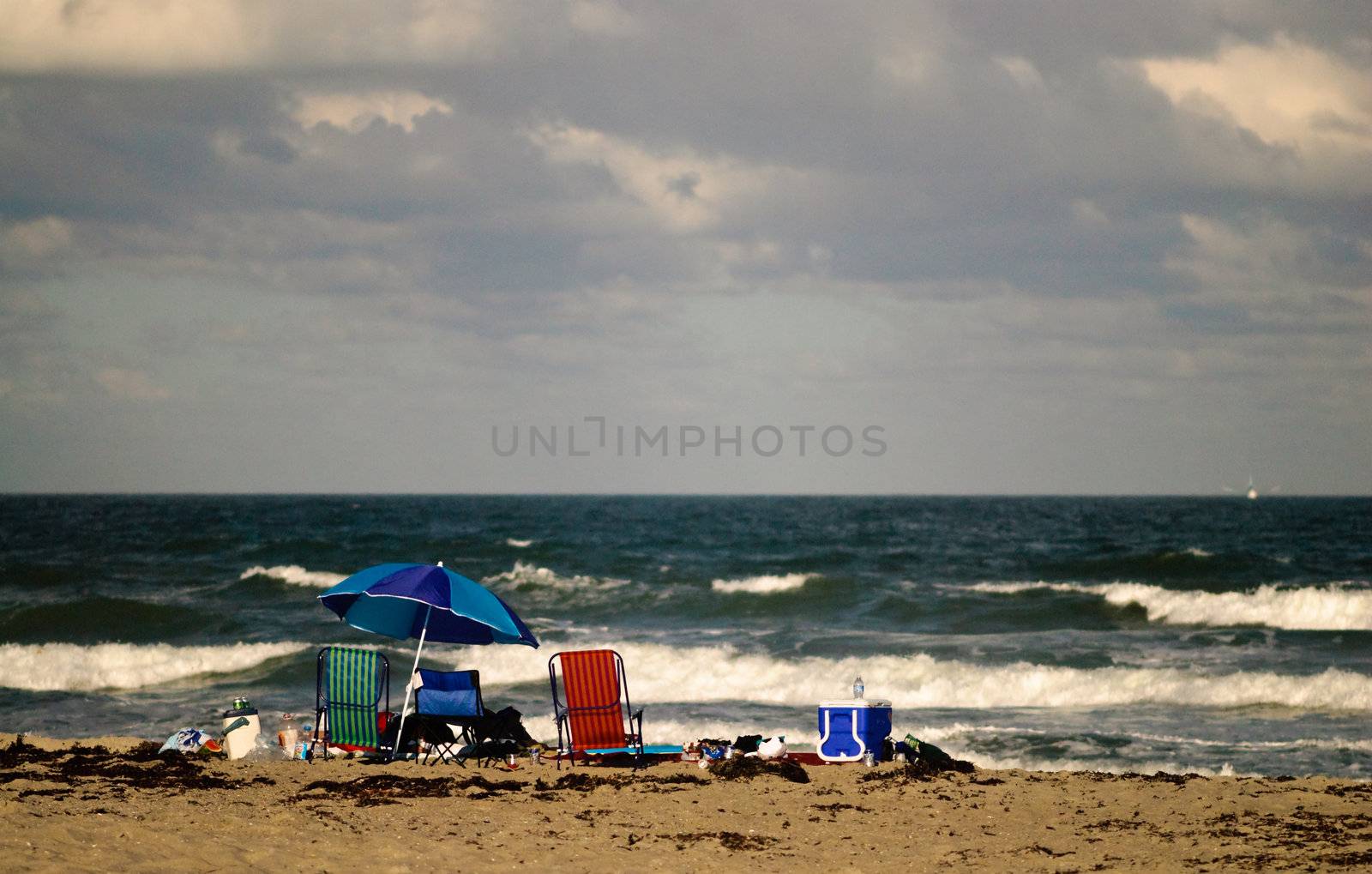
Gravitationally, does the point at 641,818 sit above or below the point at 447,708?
below

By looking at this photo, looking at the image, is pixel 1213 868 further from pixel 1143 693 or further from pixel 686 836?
pixel 1143 693

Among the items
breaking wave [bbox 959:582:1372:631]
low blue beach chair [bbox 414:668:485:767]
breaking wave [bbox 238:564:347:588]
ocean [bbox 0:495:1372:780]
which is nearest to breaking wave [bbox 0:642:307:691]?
ocean [bbox 0:495:1372:780]

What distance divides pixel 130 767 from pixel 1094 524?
214ft

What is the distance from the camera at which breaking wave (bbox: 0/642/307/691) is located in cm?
1806

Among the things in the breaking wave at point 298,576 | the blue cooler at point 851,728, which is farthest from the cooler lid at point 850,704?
the breaking wave at point 298,576

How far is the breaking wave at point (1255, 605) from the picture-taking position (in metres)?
25.7

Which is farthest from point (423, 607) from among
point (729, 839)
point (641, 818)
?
point (729, 839)

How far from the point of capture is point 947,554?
41.2 m

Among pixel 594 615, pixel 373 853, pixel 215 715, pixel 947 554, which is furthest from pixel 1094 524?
pixel 373 853

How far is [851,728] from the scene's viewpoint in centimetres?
1055

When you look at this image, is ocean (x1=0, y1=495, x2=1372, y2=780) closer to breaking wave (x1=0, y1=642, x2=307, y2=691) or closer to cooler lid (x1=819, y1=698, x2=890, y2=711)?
breaking wave (x1=0, y1=642, x2=307, y2=691)

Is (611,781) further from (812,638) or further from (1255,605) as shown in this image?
(1255,605)

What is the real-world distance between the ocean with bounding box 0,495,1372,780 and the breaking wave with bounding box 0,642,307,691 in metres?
0.06

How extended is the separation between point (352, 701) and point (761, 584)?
1875cm
